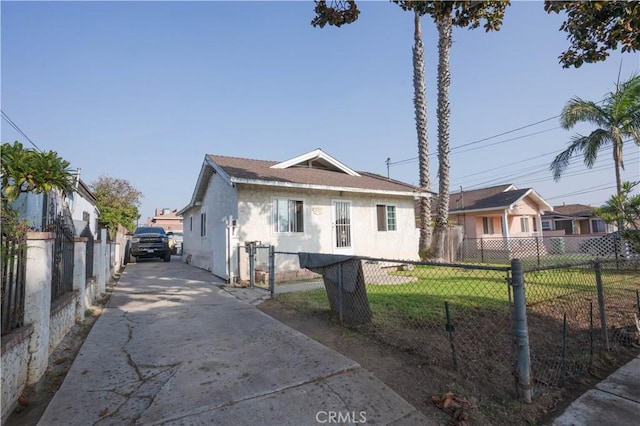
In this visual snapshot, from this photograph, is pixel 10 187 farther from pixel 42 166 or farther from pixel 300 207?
pixel 300 207

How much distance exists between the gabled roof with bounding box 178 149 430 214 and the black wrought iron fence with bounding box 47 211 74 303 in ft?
16.0

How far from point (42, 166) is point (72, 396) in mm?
2859

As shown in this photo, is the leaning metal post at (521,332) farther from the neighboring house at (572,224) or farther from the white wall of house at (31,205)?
the neighboring house at (572,224)

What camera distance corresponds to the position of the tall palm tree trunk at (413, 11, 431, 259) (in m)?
14.3

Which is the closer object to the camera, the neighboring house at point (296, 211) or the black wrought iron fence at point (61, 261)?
the black wrought iron fence at point (61, 261)

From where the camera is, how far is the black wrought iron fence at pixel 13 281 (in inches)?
114

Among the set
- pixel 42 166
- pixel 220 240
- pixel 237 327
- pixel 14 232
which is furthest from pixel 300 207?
pixel 14 232

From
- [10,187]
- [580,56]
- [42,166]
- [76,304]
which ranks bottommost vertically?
[76,304]

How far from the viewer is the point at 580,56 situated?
16.2 ft

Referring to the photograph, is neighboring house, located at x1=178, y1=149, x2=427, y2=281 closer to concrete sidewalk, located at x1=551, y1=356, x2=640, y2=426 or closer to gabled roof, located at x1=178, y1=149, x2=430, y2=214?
gabled roof, located at x1=178, y1=149, x2=430, y2=214

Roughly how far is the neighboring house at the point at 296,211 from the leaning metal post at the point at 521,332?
324 inches

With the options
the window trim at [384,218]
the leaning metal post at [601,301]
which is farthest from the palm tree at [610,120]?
the leaning metal post at [601,301]

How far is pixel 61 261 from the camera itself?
485 centimetres

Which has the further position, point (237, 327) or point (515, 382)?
point (237, 327)
